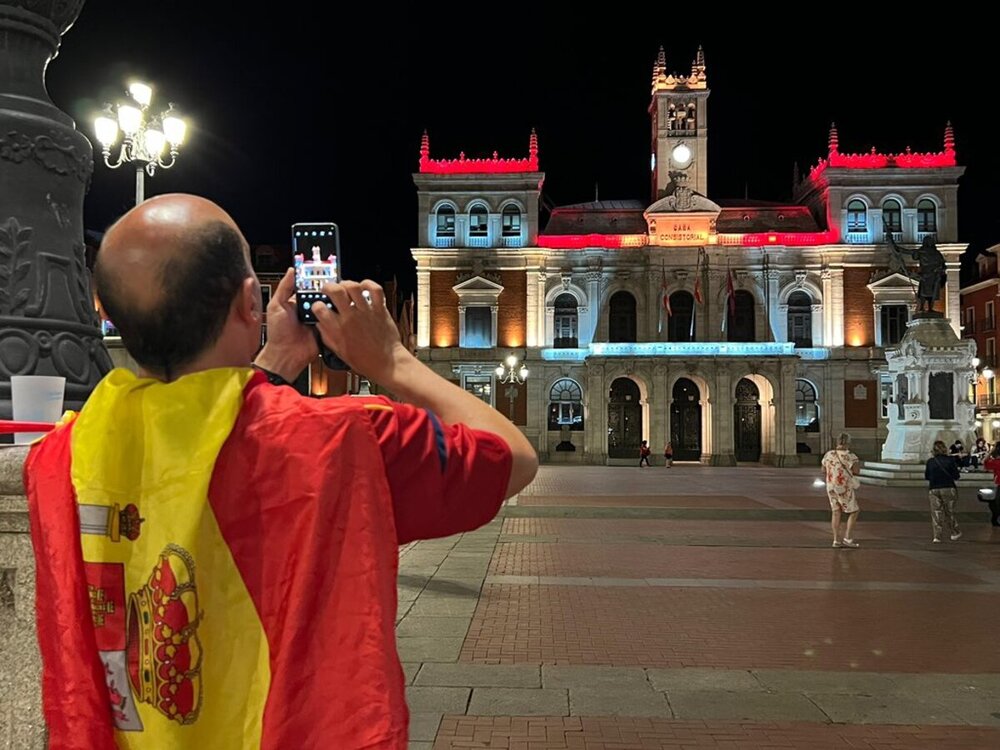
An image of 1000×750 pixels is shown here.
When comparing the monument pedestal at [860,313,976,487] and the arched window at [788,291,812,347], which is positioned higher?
the arched window at [788,291,812,347]

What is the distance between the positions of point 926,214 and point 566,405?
22.5 meters

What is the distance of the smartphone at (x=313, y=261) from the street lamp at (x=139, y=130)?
39.1ft

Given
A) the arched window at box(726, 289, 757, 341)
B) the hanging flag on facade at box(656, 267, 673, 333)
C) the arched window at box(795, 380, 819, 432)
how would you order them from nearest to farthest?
the hanging flag on facade at box(656, 267, 673, 333), the arched window at box(795, 380, 819, 432), the arched window at box(726, 289, 757, 341)

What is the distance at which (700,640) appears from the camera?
774cm

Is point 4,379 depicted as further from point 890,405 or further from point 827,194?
point 827,194

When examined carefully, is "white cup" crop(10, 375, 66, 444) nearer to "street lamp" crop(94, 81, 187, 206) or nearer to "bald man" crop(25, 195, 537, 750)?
"bald man" crop(25, 195, 537, 750)

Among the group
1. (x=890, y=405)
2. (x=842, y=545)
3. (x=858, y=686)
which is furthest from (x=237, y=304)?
(x=890, y=405)

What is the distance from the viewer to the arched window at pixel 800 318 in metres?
47.8

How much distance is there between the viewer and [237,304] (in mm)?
1679

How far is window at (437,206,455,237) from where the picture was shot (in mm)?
48312

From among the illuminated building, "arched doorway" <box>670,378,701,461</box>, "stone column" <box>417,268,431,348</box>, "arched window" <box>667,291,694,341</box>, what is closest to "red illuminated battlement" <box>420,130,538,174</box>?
the illuminated building

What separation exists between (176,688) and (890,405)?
2992cm

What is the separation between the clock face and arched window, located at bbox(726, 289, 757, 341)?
8.17 m

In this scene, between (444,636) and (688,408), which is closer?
(444,636)
